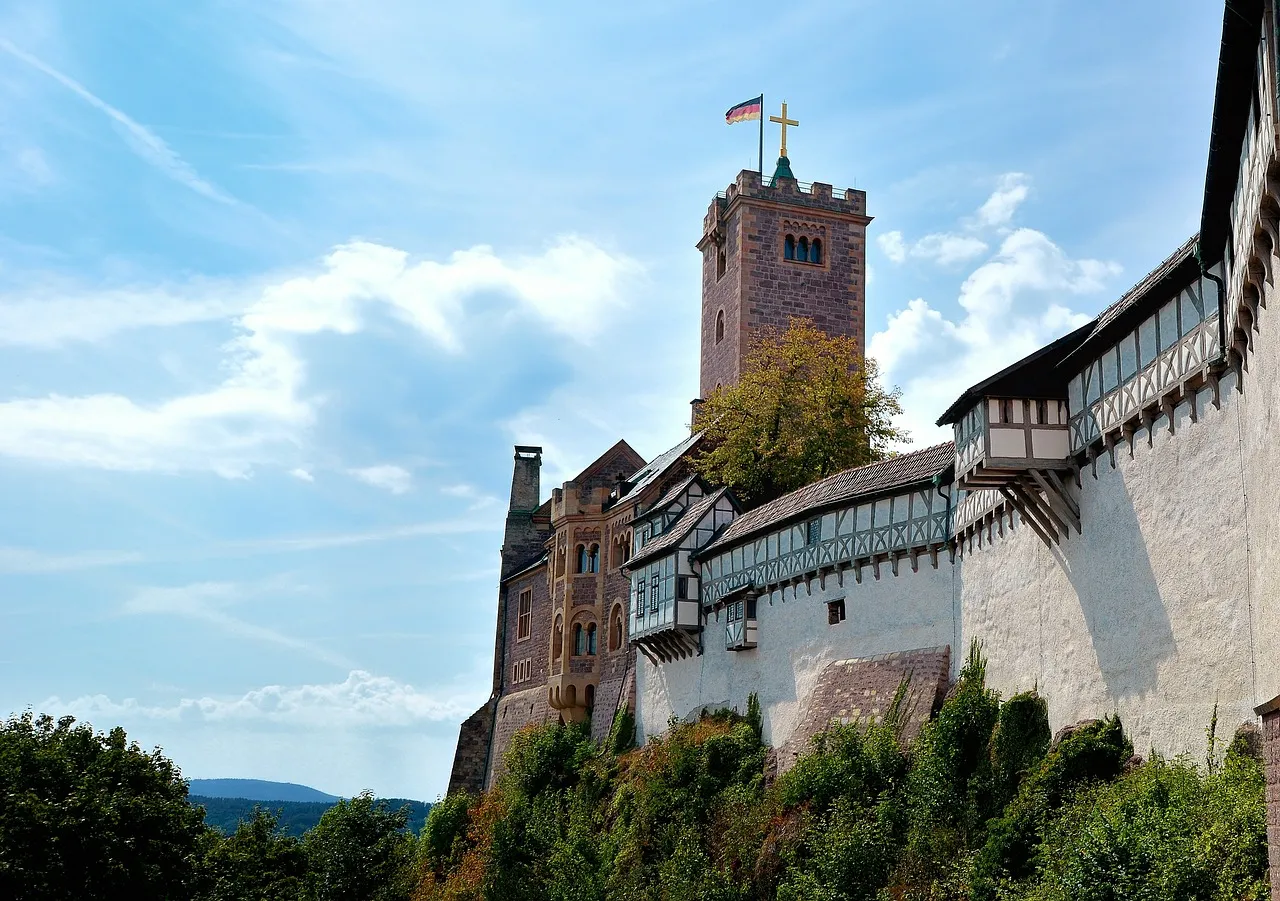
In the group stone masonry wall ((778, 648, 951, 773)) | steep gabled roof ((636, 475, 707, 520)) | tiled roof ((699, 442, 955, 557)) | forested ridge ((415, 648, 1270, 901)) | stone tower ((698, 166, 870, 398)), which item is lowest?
forested ridge ((415, 648, 1270, 901))

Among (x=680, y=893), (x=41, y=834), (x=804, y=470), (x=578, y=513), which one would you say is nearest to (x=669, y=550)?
(x=804, y=470)

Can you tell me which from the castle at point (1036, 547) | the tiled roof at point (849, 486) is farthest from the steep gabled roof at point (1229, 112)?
the tiled roof at point (849, 486)

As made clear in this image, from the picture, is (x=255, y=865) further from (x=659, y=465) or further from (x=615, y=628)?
(x=659, y=465)

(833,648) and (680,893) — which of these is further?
(833,648)

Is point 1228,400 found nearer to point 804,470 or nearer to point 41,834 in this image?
point 41,834

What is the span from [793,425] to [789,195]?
1281 cm

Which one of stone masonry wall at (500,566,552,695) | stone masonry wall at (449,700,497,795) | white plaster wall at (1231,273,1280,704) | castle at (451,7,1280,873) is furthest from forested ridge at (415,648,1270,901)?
stone masonry wall at (449,700,497,795)

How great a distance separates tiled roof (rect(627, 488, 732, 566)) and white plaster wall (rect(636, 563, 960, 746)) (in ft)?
9.99

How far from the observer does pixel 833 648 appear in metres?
34.3

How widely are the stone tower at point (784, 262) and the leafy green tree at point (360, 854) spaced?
67.1 ft

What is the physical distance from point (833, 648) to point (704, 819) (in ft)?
17.1

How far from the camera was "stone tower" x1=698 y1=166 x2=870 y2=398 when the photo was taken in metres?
54.6

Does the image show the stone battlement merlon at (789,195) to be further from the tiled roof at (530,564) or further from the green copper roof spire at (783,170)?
the tiled roof at (530,564)

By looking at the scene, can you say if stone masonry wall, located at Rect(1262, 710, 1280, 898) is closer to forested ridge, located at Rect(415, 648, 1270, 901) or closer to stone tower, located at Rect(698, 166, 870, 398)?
forested ridge, located at Rect(415, 648, 1270, 901)
